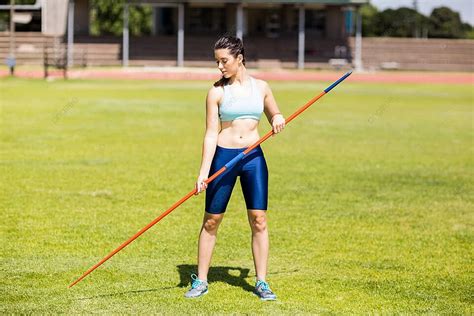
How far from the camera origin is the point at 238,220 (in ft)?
33.9

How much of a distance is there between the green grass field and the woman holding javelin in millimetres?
342

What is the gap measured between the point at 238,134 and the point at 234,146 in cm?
9

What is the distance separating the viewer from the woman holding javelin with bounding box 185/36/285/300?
22.2 feet

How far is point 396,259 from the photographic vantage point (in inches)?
336

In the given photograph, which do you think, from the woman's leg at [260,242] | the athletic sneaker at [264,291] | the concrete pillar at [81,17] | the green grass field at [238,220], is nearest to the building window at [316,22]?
the concrete pillar at [81,17]

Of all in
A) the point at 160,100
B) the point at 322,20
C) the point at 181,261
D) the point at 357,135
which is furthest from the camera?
the point at 322,20

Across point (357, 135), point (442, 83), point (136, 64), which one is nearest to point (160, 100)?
point (357, 135)

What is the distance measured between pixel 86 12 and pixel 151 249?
2097 inches

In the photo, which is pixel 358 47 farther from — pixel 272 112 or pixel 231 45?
pixel 231 45

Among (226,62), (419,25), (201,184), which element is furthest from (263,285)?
(419,25)

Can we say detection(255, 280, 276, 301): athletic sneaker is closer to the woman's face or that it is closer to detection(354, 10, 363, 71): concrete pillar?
the woman's face

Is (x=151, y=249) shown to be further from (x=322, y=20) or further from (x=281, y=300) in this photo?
(x=322, y=20)

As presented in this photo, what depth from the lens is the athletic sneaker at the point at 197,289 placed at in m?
6.94

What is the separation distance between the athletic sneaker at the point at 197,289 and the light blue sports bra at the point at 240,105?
1.21m
